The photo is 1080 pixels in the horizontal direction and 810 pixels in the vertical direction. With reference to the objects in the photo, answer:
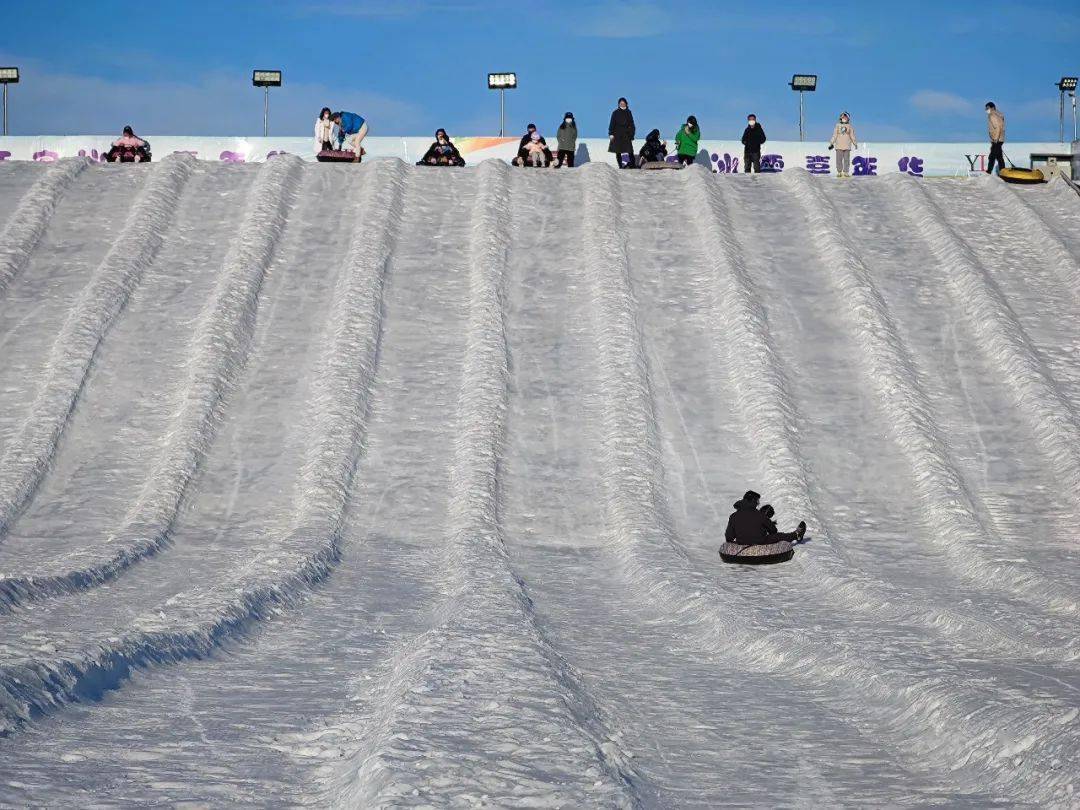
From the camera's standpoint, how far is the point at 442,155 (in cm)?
2388

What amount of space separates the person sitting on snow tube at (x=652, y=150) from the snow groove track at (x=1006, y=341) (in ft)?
14.0

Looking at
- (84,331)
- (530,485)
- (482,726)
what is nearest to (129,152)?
(84,331)

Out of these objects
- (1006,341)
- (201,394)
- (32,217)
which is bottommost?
(201,394)

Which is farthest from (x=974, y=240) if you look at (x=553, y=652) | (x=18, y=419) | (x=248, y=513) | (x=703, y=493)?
(x=553, y=652)

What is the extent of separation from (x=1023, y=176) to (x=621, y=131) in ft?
22.6

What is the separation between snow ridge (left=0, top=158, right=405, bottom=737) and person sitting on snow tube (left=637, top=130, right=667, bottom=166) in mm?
4257

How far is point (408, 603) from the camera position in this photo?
9867mm

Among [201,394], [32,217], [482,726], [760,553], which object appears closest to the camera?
[482,726]

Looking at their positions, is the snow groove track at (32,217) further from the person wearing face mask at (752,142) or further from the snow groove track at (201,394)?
the person wearing face mask at (752,142)

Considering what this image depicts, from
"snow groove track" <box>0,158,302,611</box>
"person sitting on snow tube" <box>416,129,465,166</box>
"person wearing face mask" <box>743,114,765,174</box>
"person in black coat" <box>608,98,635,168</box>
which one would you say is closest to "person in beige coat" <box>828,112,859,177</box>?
"person wearing face mask" <box>743,114,765,174</box>

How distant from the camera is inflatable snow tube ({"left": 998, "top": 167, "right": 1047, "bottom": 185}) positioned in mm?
23375

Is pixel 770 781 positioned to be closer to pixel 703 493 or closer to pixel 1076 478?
pixel 703 493

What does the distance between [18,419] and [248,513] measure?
3738mm

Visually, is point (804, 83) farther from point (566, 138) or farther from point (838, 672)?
point (838, 672)
